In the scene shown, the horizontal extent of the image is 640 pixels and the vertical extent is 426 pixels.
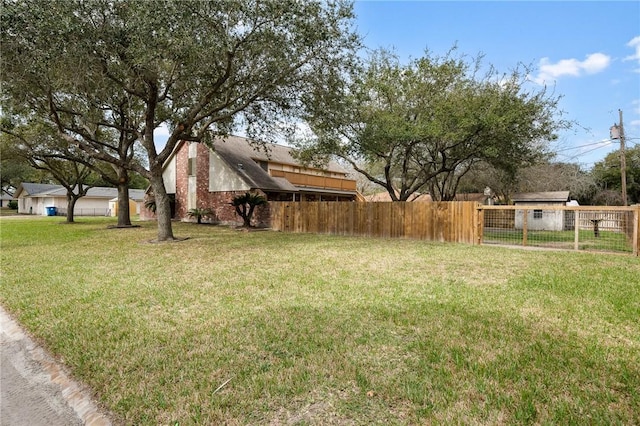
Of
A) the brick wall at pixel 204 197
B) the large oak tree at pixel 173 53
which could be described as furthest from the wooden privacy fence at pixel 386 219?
the large oak tree at pixel 173 53

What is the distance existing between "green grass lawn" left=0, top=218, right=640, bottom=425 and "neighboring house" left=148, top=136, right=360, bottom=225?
42.1 feet

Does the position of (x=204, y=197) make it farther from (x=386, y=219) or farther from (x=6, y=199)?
(x=6, y=199)

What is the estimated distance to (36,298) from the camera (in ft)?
16.1

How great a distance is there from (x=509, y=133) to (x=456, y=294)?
9.95 m

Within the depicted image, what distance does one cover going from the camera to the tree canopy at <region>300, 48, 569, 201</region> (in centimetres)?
1222

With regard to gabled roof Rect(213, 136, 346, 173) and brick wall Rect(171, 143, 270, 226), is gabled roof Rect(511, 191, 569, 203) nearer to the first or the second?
gabled roof Rect(213, 136, 346, 173)

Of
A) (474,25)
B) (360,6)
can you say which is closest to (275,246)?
(360,6)

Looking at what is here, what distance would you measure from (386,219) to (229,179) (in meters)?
10.3

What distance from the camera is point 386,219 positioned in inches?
535

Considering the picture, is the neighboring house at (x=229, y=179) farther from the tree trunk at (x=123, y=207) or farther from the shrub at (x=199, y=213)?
the tree trunk at (x=123, y=207)

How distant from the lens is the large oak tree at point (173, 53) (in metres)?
7.95

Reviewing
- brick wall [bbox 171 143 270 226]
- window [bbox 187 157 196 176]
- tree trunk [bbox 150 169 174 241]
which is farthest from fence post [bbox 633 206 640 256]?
window [bbox 187 157 196 176]

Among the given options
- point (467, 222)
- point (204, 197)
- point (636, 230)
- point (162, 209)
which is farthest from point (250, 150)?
point (636, 230)

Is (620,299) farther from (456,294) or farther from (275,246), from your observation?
(275,246)
